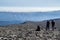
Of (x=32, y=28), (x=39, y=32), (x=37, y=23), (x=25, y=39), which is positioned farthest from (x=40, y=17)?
(x=25, y=39)

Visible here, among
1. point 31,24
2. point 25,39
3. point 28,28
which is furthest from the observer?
point 31,24

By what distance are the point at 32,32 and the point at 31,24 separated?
3.49 ft

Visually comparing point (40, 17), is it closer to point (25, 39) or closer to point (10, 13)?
point (10, 13)

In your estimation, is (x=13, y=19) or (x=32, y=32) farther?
(x=13, y=19)

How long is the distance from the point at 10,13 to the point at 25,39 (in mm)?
1479

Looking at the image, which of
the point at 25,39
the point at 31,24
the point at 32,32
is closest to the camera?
the point at 25,39

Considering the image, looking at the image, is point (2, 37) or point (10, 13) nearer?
point (2, 37)

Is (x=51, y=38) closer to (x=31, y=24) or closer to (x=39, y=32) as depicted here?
(x=39, y=32)

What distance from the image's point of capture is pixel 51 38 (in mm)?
4707

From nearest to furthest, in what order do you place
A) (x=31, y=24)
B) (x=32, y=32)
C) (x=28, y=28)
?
(x=32, y=32)
(x=28, y=28)
(x=31, y=24)

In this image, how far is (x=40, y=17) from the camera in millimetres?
6113

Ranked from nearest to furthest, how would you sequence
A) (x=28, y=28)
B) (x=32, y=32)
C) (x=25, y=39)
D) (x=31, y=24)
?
(x=25, y=39)
(x=32, y=32)
(x=28, y=28)
(x=31, y=24)

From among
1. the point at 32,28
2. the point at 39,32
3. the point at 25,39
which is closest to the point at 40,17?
the point at 32,28

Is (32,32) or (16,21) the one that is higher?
(16,21)
